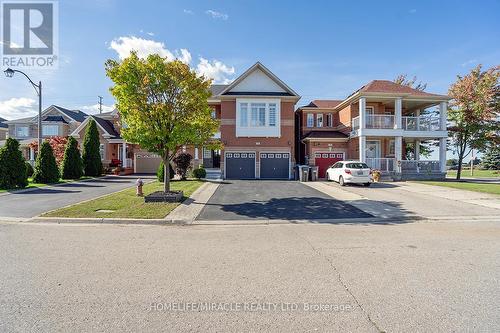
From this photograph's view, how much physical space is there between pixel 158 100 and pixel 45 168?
45.4 feet

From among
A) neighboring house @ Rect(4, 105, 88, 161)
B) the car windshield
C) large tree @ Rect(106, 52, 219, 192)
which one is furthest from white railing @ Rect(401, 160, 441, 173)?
neighboring house @ Rect(4, 105, 88, 161)

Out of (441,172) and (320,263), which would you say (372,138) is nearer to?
(441,172)

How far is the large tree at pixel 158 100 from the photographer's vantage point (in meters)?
10.7

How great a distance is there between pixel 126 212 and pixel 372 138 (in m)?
23.0

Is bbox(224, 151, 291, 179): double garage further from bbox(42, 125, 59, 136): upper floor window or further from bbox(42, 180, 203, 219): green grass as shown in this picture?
bbox(42, 125, 59, 136): upper floor window

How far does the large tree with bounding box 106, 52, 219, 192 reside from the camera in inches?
423

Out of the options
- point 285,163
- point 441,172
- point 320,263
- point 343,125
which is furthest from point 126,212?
point 441,172

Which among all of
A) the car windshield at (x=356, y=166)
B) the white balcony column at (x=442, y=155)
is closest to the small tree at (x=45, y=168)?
the car windshield at (x=356, y=166)

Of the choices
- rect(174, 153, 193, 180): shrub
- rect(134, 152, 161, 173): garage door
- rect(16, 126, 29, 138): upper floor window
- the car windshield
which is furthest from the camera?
rect(16, 126, 29, 138): upper floor window

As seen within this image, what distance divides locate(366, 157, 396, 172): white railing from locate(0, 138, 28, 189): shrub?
26110 mm

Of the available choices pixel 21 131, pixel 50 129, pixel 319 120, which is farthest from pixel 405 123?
pixel 21 131

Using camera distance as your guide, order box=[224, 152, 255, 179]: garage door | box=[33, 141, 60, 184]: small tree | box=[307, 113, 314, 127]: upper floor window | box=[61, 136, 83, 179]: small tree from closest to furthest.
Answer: box=[33, 141, 60, 184]: small tree, box=[61, 136, 83, 179]: small tree, box=[224, 152, 255, 179]: garage door, box=[307, 113, 314, 127]: upper floor window

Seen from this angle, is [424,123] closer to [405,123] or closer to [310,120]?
[405,123]

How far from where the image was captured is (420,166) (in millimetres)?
22609
